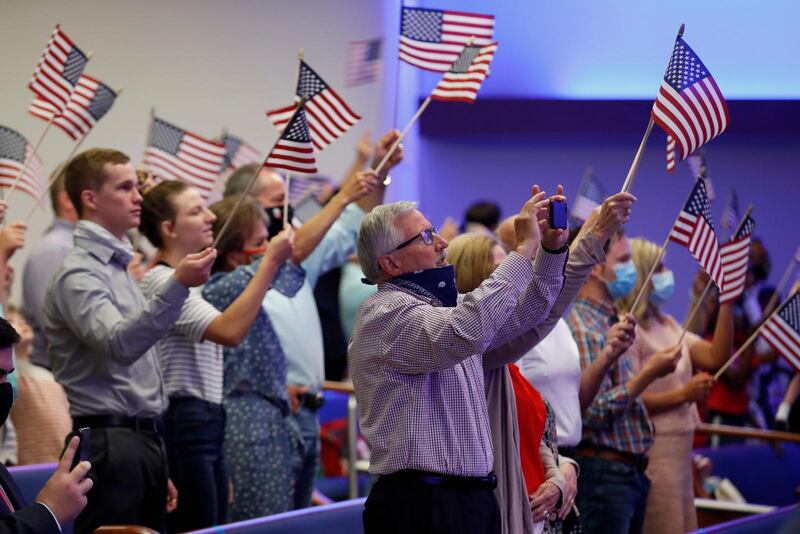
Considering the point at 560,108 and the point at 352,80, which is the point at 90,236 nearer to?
the point at 352,80

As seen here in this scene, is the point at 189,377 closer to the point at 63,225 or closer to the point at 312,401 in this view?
the point at 312,401

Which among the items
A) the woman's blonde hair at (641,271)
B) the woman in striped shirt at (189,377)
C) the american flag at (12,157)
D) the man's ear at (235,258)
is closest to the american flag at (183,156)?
the american flag at (12,157)

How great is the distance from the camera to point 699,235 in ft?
14.3

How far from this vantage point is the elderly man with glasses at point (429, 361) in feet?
9.22

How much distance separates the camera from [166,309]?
3496mm

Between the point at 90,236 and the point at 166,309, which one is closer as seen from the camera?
the point at 166,309

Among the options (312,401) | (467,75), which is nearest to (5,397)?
(312,401)

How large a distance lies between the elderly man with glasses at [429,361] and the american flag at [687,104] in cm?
75

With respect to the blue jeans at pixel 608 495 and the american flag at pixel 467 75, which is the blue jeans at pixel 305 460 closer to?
the blue jeans at pixel 608 495

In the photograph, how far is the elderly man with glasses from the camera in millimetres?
2809

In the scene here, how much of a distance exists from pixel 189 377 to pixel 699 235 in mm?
1892

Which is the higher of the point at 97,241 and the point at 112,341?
the point at 97,241

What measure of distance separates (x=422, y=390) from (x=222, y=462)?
4.92 ft

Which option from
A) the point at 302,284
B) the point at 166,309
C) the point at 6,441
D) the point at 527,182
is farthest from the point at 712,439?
the point at 166,309
